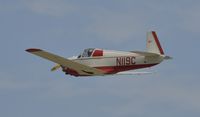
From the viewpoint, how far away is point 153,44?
8150 cm

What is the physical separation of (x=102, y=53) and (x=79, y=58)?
2.30m

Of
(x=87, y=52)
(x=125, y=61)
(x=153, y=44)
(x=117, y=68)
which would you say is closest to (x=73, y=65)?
(x=87, y=52)

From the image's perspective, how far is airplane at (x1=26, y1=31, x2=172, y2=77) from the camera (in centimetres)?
8081

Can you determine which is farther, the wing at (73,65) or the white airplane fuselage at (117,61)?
the wing at (73,65)

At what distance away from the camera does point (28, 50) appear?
3083 inches

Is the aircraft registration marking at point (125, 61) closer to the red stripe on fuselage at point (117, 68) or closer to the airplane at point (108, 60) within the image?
the airplane at point (108, 60)

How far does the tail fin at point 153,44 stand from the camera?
266 ft

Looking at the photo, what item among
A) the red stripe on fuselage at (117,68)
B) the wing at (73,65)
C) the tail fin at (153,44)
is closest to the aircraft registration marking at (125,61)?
the red stripe on fuselage at (117,68)

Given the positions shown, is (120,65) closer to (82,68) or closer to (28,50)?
(82,68)

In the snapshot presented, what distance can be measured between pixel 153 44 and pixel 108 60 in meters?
4.02

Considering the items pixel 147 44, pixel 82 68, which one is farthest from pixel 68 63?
pixel 147 44

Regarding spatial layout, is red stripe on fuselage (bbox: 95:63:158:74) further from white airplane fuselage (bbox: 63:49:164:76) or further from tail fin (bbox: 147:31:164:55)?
tail fin (bbox: 147:31:164:55)

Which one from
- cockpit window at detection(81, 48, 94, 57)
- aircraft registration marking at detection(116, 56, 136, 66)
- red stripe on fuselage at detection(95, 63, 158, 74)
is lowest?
red stripe on fuselage at detection(95, 63, 158, 74)

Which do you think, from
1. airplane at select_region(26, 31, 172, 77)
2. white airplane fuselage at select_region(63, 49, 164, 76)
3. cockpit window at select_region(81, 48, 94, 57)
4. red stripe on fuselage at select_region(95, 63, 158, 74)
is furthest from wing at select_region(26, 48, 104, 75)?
cockpit window at select_region(81, 48, 94, 57)
